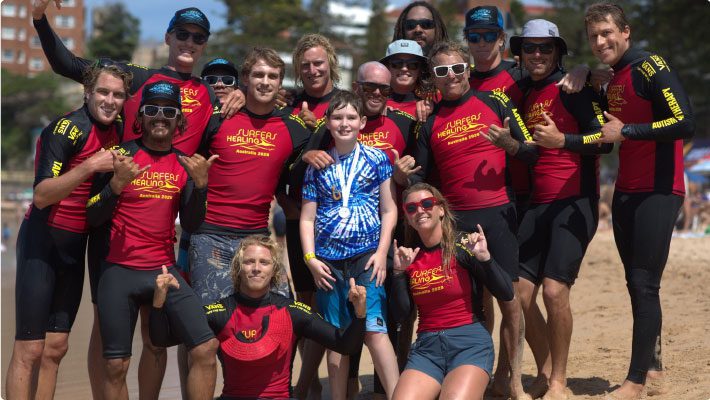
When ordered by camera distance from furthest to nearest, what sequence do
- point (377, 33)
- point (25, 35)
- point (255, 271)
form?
point (25, 35), point (377, 33), point (255, 271)

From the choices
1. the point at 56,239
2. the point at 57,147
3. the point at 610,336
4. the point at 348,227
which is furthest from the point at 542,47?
the point at 610,336

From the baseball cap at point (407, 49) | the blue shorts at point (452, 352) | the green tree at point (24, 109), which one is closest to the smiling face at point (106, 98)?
the baseball cap at point (407, 49)

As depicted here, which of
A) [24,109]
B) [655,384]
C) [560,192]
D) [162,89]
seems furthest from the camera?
[24,109]

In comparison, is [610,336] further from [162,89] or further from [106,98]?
[106,98]

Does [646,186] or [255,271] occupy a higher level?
[646,186]

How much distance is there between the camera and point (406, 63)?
6895mm

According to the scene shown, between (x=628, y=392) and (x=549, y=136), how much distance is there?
78.1 inches

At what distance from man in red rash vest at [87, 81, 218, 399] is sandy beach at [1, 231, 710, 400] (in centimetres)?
255

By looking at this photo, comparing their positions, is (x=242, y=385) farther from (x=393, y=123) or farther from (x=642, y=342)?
(x=642, y=342)

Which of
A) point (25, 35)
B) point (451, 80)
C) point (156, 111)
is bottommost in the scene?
point (156, 111)

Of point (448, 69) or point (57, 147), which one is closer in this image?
point (57, 147)

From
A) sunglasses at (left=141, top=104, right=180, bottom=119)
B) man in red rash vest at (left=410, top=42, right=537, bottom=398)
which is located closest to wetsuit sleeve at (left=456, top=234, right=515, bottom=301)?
man in red rash vest at (left=410, top=42, right=537, bottom=398)

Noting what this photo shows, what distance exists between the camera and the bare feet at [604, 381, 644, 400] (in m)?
6.44

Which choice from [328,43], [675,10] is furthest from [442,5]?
[328,43]
